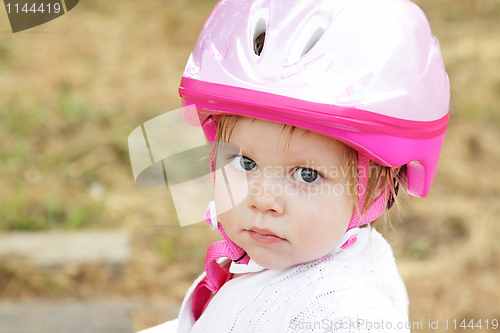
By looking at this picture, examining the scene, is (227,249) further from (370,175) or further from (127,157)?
(127,157)

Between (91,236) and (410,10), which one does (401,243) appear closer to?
(91,236)

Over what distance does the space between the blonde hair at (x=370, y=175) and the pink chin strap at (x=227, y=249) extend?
0.02m

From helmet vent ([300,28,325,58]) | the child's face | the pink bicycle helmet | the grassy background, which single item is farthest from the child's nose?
the grassy background

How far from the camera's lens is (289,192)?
1.28 m

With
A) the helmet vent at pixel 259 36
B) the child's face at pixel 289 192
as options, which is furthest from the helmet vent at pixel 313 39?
the child's face at pixel 289 192

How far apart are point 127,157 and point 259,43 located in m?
2.77

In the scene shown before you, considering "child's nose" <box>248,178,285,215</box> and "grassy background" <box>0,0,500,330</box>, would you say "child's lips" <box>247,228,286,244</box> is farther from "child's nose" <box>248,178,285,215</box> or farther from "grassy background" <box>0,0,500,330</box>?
"grassy background" <box>0,0,500,330</box>

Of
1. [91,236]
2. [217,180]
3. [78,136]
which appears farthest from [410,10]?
[78,136]

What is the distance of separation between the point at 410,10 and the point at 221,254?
0.84 m

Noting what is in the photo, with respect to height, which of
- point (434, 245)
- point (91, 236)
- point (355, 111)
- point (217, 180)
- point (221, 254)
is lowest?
point (434, 245)

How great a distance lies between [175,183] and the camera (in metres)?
1.68

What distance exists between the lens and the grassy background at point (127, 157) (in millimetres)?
2996

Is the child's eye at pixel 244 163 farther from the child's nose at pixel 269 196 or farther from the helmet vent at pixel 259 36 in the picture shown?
the helmet vent at pixel 259 36


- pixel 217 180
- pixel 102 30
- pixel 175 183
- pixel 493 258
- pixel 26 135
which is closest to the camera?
pixel 217 180
